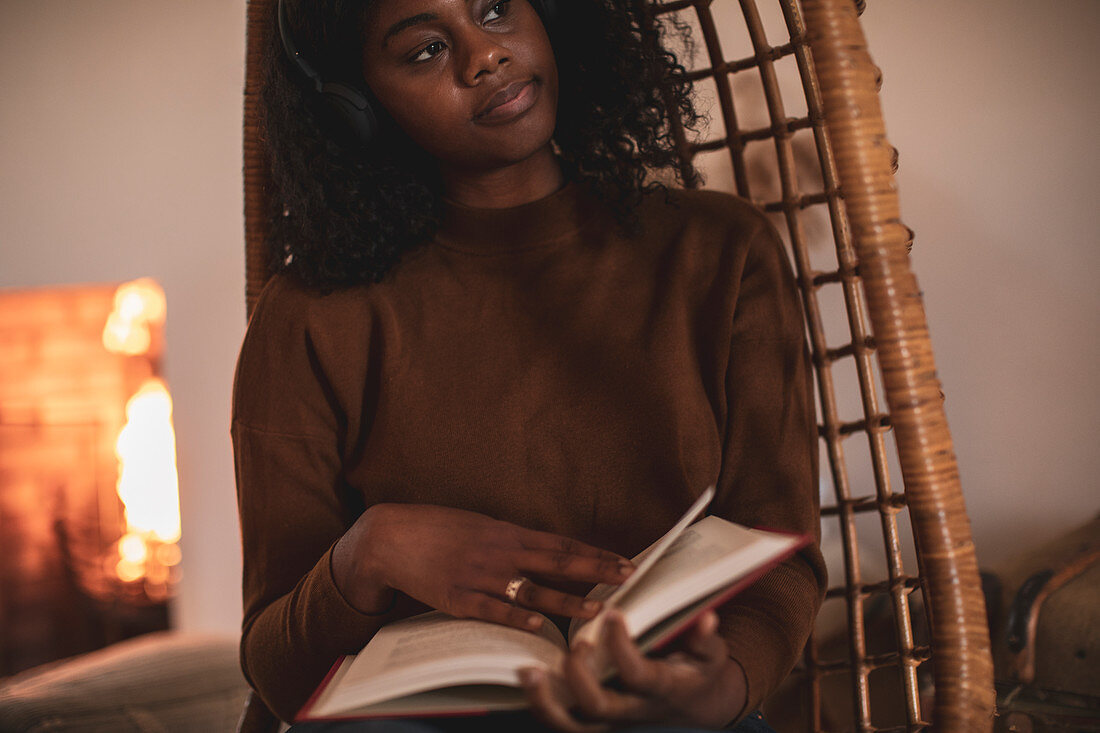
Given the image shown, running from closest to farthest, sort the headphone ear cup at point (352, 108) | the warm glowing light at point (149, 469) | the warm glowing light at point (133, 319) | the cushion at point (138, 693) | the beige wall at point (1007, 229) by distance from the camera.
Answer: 1. the headphone ear cup at point (352, 108)
2. the cushion at point (138, 693)
3. the beige wall at point (1007, 229)
4. the warm glowing light at point (149, 469)
5. the warm glowing light at point (133, 319)

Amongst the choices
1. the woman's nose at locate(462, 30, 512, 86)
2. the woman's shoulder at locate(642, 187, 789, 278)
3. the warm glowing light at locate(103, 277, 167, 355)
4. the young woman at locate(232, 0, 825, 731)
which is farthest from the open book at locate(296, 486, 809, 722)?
the warm glowing light at locate(103, 277, 167, 355)

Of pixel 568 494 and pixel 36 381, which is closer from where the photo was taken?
pixel 568 494

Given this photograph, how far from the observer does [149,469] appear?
275 centimetres

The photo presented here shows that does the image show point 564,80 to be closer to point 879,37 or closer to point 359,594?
point 359,594

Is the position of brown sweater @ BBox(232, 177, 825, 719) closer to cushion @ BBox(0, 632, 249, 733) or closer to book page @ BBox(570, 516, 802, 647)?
book page @ BBox(570, 516, 802, 647)

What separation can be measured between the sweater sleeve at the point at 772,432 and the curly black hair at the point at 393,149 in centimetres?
15

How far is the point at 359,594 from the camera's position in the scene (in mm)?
686

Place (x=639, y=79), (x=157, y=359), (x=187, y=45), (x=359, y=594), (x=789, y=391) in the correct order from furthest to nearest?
(x=157, y=359), (x=187, y=45), (x=639, y=79), (x=789, y=391), (x=359, y=594)

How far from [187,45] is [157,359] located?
127 centimetres

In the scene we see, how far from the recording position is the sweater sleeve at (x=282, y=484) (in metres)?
0.77

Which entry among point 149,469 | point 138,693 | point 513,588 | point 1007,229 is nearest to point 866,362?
point 513,588

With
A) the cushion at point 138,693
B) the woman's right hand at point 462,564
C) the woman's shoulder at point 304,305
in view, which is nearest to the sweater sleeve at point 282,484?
the woman's shoulder at point 304,305

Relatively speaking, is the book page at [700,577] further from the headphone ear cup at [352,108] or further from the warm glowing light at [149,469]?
the warm glowing light at [149,469]

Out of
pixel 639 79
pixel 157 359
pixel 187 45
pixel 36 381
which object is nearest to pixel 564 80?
pixel 639 79
